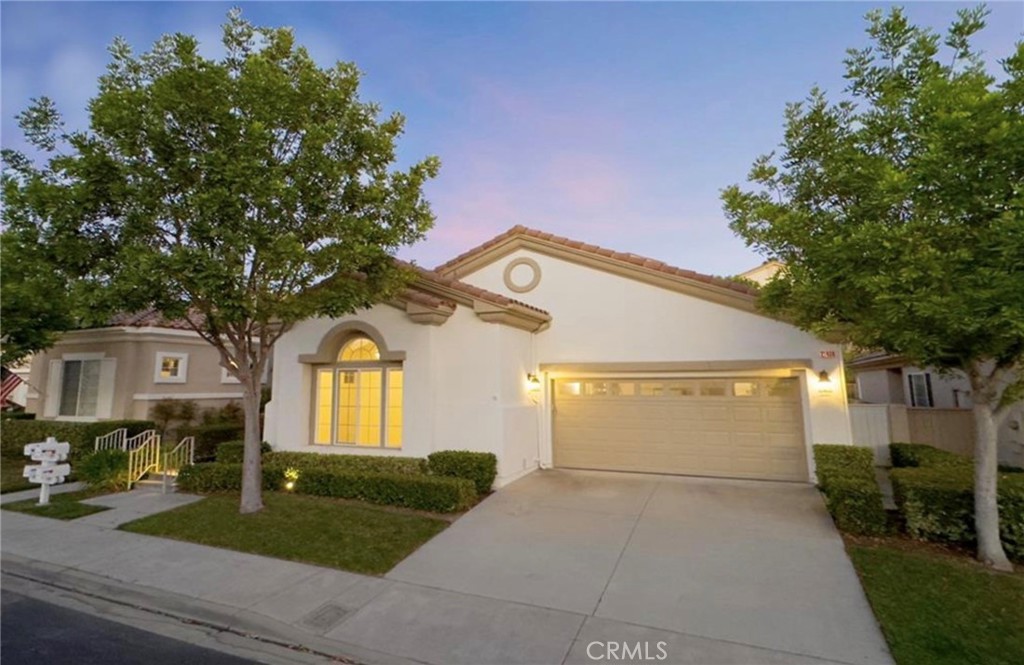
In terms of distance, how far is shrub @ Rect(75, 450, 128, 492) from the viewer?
10477 millimetres

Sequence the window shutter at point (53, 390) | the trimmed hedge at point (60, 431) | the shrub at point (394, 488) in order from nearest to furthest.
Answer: the shrub at point (394, 488)
the trimmed hedge at point (60, 431)
the window shutter at point (53, 390)

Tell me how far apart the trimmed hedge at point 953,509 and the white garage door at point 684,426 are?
3.42 meters

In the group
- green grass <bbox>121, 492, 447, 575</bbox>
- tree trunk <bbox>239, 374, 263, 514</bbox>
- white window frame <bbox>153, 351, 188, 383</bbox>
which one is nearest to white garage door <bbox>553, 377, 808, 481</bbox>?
green grass <bbox>121, 492, 447, 575</bbox>

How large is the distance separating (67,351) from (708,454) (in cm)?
2089

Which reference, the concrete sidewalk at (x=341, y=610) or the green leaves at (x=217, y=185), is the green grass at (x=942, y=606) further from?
the green leaves at (x=217, y=185)

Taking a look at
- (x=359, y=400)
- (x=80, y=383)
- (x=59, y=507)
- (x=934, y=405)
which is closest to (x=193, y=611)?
(x=359, y=400)

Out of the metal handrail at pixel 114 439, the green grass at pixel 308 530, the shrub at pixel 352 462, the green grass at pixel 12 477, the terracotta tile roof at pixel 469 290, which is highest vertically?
the terracotta tile roof at pixel 469 290

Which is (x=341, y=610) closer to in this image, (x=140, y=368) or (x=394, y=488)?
(x=394, y=488)

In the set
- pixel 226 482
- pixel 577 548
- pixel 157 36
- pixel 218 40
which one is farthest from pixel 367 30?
pixel 577 548

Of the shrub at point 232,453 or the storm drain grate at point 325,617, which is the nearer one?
the storm drain grate at point 325,617

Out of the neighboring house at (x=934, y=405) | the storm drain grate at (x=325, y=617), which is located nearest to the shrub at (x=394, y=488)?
the storm drain grate at (x=325, y=617)

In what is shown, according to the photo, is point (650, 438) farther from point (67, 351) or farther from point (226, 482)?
point (67, 351)

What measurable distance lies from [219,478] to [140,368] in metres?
7.73

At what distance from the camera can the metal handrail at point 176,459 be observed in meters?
10.6
